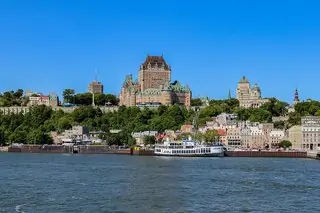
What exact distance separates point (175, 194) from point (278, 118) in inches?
4746

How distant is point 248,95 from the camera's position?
192 metres

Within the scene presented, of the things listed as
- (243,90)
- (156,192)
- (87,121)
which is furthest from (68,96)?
(156,192)

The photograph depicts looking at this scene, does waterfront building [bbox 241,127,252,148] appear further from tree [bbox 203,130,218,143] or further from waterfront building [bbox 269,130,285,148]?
tree [bbox 203,130,218,143]

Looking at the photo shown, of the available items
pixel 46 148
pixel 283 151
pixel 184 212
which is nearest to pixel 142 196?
pixel 184 212

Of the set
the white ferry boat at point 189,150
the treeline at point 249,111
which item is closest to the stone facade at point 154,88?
the treeline at point 249,111

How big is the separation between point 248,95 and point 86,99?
4070 centimetres

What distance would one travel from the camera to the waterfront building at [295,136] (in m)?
132

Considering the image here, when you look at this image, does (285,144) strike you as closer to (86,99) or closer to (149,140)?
(149,140)

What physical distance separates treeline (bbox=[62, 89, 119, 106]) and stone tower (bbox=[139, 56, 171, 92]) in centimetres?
834

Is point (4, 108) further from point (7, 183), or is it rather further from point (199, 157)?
point (7, 183)

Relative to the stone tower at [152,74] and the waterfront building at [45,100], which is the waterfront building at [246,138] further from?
the waterfront building at [45,100]

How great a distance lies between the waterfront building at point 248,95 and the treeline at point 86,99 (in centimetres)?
3166

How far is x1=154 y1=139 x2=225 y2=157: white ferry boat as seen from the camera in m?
108

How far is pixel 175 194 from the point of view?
4459 centimetres
